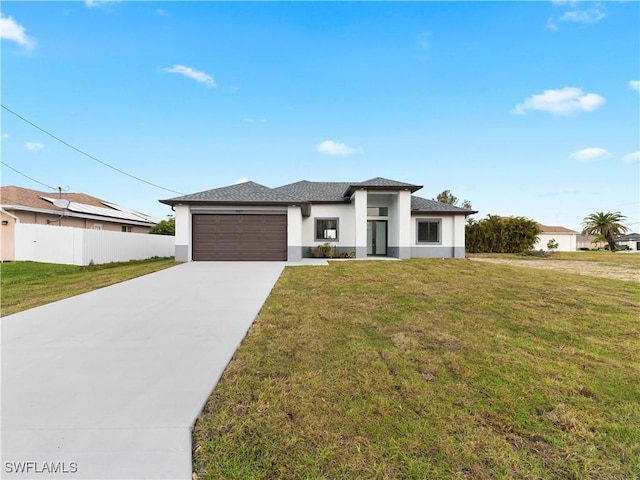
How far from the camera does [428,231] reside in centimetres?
1803

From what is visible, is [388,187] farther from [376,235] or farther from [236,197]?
[236,197]

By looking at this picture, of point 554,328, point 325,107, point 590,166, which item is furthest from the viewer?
point 590,166

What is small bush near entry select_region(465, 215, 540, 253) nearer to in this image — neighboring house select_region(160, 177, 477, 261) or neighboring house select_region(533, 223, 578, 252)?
neighboring house select_region(160, 177, 477, 261)

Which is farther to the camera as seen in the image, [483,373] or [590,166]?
[590,166]

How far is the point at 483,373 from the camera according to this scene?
3.37 metres

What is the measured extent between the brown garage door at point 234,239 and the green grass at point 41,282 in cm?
258

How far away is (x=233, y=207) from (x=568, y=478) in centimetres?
1394

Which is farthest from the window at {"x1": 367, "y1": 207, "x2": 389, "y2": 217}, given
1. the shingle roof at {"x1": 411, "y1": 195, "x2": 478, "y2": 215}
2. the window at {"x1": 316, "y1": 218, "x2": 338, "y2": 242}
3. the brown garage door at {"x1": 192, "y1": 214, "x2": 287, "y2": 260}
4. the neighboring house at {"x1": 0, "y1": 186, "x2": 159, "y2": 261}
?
the neighboring house at {"x1": 0, "y1": 186, "x2": 159, "y2": 261}

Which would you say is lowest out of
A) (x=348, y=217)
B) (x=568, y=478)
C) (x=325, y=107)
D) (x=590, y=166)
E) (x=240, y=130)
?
(x=568, y=478)

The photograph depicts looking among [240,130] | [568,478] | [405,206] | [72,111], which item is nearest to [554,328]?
[568,478]

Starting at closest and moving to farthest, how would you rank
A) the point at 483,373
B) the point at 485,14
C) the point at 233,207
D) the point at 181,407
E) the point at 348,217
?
the point at 181,407, the point at 483,373, the point at 485,14, the point at 233,207, the point at 348,217

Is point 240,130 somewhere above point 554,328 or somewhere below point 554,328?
above

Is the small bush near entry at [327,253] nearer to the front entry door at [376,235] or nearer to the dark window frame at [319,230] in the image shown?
the dark window frame at [319,230]

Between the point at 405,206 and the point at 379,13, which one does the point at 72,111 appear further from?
the point at 405,206
